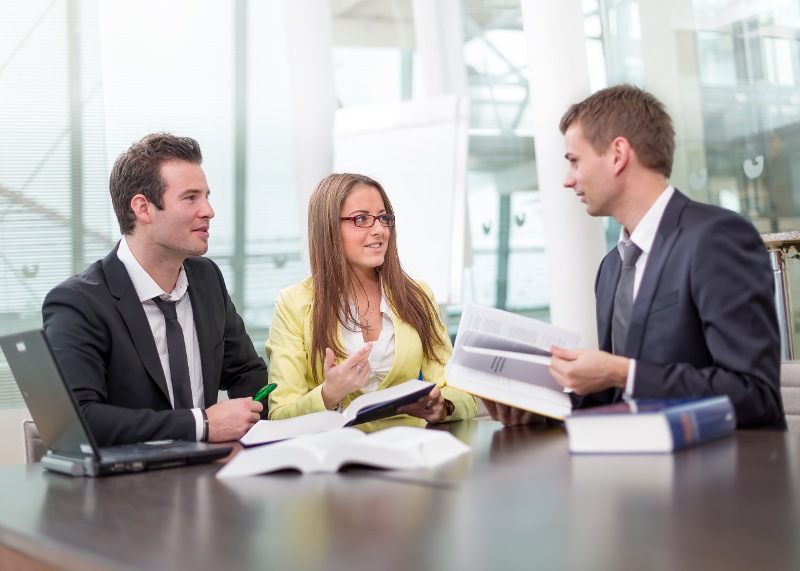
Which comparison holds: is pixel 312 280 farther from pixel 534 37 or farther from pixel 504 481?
pixel 534 37

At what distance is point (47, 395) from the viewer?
1748 mm

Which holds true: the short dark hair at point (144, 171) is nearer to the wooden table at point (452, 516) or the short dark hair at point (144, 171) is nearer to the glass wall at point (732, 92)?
the wooden table at point (452, 516)

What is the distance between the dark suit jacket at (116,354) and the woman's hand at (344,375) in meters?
0.33

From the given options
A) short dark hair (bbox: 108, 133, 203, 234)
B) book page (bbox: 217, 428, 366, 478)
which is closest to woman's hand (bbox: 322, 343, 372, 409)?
book page (bbox: 217, 428, 366, 478)

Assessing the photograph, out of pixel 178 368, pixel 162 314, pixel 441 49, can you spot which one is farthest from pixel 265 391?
pixel 441 49

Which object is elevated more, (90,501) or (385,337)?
(385,337)

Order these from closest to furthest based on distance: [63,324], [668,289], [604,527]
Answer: [604,527] → [668,289] → [63,324]

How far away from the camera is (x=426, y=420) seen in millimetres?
2340

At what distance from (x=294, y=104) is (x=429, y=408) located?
3709 millimetres

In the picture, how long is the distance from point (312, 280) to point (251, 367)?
0.35 metres

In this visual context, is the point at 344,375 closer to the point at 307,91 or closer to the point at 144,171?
the point at 144,171

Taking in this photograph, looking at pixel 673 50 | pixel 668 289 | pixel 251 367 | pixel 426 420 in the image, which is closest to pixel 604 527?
pixel 668 289

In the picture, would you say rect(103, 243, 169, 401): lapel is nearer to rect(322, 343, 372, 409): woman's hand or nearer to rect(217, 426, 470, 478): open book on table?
rect(322, 343, 372, 409): woman's hand

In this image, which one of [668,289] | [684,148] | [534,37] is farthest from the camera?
[684,148]
